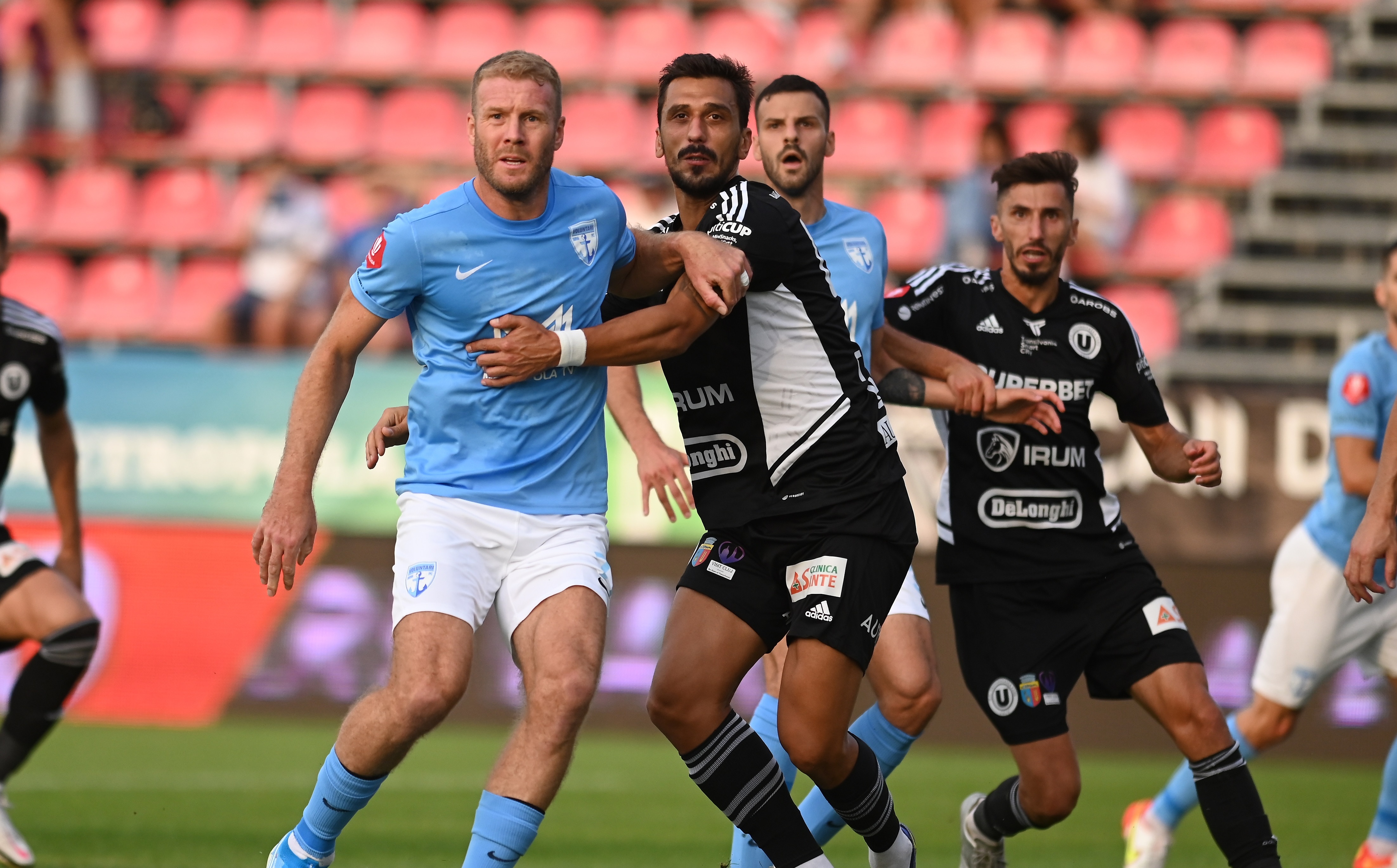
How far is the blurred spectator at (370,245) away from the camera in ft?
42.9

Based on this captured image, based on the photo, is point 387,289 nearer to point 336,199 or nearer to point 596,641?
point 596,641

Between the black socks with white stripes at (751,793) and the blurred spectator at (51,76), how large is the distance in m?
13.1

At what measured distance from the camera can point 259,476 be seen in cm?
1166

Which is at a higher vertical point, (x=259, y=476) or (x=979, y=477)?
(x=979, y=477)

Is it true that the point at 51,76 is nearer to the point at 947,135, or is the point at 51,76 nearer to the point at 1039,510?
the point at 947,135

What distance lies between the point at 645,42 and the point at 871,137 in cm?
276

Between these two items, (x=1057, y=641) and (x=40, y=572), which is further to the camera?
(x=40, y=572)

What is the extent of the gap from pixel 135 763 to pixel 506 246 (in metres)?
6.18

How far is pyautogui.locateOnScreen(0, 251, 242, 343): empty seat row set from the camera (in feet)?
47.1

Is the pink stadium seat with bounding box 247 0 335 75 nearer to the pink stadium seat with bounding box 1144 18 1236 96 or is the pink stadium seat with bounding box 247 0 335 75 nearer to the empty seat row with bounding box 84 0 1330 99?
the empty seat row with bounding box 84 0 1330 99

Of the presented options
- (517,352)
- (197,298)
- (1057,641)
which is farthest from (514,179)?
(197,298)

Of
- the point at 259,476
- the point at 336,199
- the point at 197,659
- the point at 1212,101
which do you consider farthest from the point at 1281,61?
the point at 197,659

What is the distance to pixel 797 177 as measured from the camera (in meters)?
6.36

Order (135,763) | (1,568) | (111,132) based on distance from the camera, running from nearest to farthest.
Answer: (1,568) < (135,763) < (111,132)
